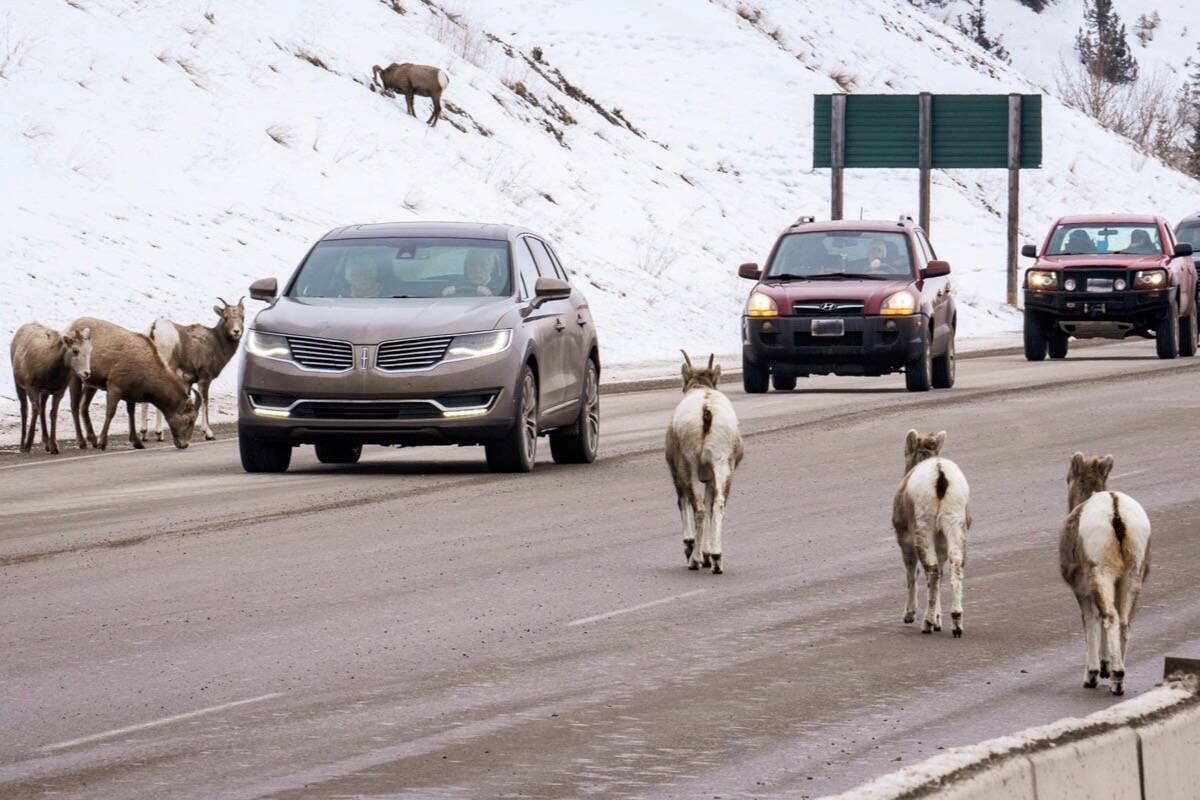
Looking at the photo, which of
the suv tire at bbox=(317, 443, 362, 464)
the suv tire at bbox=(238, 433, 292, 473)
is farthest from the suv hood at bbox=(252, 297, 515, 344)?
the suv tire at bbox=(317, 443, 362, 464)

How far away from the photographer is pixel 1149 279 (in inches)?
1346

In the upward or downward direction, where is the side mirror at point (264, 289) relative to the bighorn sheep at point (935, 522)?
upward

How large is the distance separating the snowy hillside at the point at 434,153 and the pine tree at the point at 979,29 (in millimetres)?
68418

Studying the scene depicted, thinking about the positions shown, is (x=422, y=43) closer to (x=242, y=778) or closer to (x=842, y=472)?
(x=842, y=472)

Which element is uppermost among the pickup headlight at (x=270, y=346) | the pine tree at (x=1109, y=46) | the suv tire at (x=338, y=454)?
the pine tree at (x=1109, y=46)

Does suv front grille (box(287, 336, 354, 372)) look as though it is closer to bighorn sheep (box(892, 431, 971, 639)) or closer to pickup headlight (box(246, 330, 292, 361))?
pickup headlight (box(246, 330, 292, 361))

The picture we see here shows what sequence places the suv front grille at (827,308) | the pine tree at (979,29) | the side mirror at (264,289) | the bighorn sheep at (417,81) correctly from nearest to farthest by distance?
the side mirror at (264,289)
the suv front grille at (827,308)
the bighorn sheep at (417,81)
the pine tree at (979,29)

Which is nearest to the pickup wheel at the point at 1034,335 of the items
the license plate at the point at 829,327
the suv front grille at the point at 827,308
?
the suv front grille at the point at 827,308

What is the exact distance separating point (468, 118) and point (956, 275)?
14109 millimetres

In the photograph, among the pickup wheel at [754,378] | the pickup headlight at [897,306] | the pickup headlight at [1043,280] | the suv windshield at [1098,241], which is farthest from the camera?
the suv windshield at [1098,241]

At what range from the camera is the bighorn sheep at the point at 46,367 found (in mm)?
21906

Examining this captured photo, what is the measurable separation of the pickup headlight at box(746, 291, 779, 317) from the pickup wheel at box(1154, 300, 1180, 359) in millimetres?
8368

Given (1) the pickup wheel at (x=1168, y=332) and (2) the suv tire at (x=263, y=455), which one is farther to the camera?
(1) the pickup wheel at (x=1168, y=332)

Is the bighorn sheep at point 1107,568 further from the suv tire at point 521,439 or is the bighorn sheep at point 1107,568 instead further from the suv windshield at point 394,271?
the suv windshield at point 394,271
